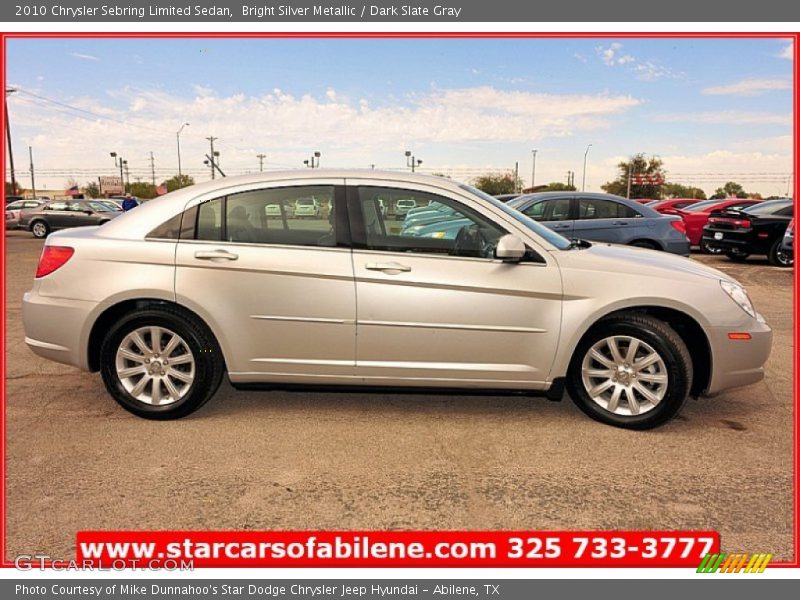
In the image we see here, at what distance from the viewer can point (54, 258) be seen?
4.20m

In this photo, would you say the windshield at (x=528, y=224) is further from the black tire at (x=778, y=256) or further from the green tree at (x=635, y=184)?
the green tree at (x=635, y=184)

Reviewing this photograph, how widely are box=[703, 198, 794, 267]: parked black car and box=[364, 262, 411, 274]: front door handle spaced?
1222 centimetres

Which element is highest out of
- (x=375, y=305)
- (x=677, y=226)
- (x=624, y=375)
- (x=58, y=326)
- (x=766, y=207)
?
(x=766, y=207)

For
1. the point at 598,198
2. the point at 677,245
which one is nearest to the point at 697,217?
the point at 677,245

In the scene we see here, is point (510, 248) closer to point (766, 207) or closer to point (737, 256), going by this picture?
point (737, 256)

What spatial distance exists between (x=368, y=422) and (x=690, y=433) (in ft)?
7.02

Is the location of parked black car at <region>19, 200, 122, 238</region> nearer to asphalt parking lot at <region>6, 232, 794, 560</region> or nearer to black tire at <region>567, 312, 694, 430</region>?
asphalt parking lot at <region>6, 232, 794, 560</region>

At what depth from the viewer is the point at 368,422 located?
4156mm

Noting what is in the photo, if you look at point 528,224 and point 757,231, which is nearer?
point 528,224

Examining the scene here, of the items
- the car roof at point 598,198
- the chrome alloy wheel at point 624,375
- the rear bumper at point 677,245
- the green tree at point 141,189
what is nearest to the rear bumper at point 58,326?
the chrome alloy wheel at point 624,375

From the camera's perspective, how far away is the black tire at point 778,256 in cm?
1317

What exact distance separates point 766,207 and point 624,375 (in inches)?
481

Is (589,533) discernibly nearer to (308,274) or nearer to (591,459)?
(591,459)

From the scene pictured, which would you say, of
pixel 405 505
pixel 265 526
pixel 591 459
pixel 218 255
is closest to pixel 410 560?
pixel 405 505
